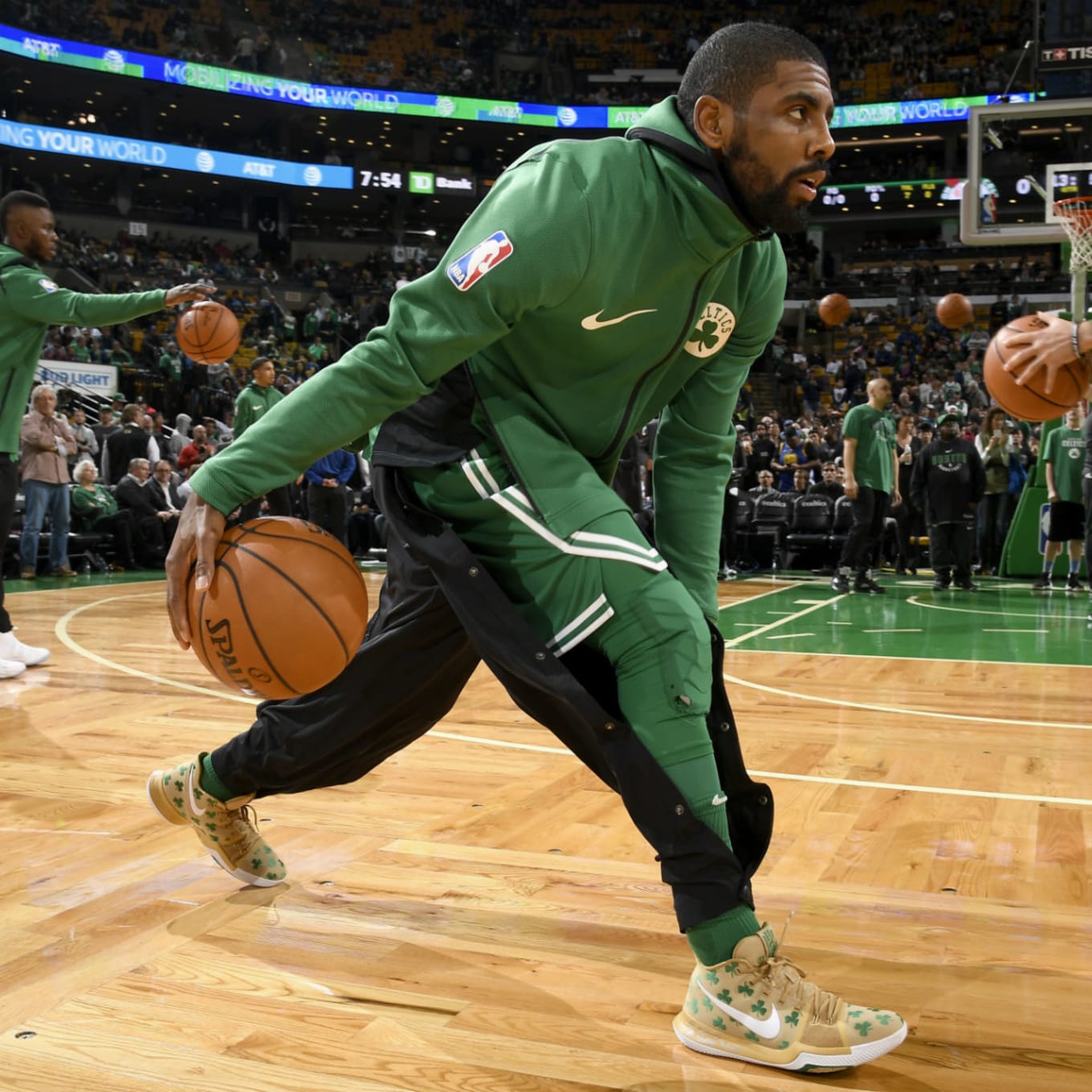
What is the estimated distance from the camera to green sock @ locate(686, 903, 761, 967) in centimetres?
185

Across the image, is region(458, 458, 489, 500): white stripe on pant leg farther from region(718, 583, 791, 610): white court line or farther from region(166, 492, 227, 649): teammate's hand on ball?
region(718, 583, 791, 610): white court line

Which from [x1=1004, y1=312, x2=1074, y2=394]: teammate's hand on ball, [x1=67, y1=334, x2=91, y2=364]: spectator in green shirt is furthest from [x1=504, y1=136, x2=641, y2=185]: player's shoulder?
[x1=67, y1=334, x2=91, y2=364]: spectator in green shirt

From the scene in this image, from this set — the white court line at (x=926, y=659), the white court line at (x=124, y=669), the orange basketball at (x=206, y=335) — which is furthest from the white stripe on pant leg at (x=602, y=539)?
the orange basketball at (x=206, y=335)

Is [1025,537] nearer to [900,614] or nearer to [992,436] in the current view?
[992,436]

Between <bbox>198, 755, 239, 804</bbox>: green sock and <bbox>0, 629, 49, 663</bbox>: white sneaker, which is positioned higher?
<bbox>198, 755, 239, 804</bbox>: green sock

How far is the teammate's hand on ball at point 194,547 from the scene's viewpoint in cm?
191

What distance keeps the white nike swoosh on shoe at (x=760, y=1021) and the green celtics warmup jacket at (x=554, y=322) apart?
2.62 feet

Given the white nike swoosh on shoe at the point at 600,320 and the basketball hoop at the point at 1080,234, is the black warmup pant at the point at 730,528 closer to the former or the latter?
the basketball hoop at the point at 1080,234

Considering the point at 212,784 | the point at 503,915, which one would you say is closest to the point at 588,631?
the point at 503,915

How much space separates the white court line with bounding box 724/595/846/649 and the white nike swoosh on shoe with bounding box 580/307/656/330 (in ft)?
17.2

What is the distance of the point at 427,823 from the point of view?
315 centimetres

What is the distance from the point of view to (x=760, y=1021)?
1842 millimetres

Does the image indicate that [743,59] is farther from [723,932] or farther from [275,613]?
[723,932]

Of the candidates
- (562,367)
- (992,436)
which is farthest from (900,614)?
(562,367)
